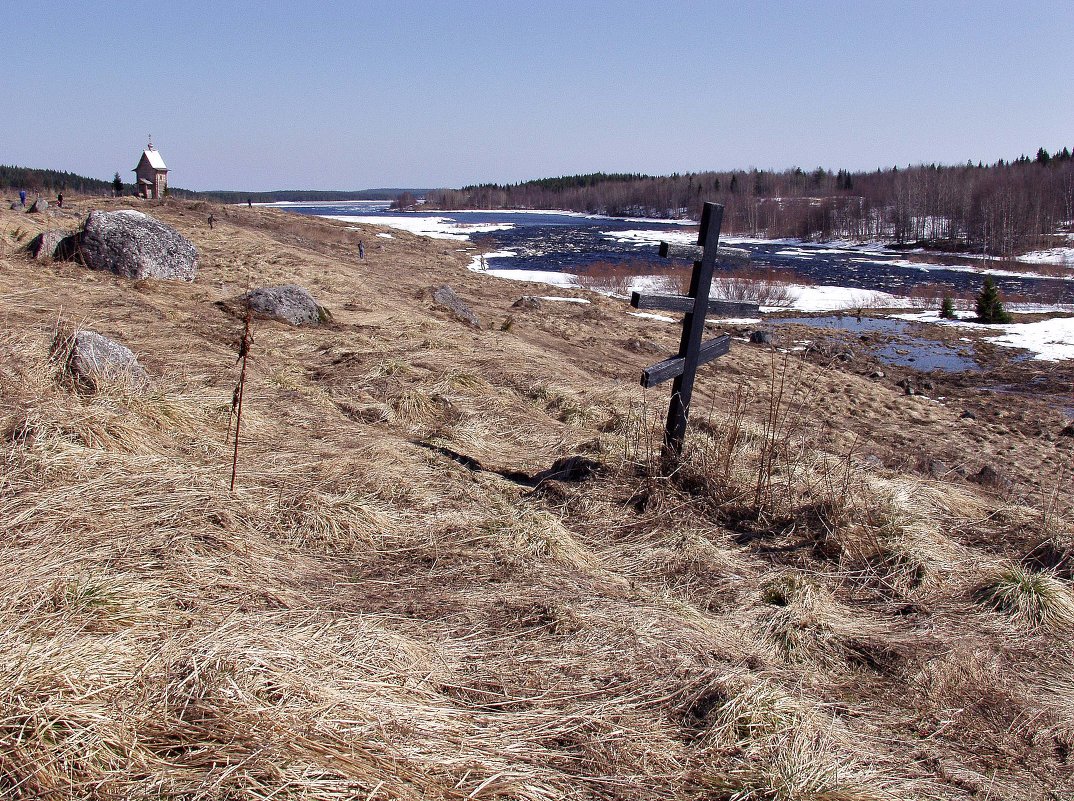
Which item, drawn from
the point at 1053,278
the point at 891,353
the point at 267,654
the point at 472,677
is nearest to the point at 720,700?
the point at 472,677

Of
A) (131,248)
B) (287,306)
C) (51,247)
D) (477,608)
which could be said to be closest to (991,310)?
(287,306)

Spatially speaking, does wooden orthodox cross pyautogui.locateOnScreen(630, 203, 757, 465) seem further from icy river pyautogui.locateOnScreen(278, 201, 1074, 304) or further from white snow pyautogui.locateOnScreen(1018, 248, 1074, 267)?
white snow pyautogui.locateOnScreen(1018, 248, 1074, 267)

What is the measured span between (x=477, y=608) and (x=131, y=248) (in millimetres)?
9226

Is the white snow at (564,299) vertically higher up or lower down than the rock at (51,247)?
lower down

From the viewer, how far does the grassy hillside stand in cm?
227

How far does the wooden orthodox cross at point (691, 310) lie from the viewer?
4750 millimetres

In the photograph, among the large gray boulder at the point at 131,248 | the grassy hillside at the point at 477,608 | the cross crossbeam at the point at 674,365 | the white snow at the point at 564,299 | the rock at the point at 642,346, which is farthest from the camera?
the white snow at the point at 564,299

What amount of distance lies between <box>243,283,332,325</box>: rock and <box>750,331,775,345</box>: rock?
11.9m

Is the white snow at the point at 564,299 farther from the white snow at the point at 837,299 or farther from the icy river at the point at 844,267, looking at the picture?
the white snow at the point at 837,299

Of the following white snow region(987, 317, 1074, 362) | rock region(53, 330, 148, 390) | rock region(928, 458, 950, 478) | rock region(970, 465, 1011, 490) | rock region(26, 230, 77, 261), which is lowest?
rock region(970, 465, 1011, 490)

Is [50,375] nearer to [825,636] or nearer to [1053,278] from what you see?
[825,636]

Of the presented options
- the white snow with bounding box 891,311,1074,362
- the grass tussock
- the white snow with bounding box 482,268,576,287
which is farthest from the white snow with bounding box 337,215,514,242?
the grass tussock

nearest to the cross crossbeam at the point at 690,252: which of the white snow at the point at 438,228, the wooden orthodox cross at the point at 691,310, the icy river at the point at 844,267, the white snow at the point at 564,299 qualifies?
the wooden orthodox cross at the point at 691,310

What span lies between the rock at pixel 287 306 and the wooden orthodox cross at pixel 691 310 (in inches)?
236
